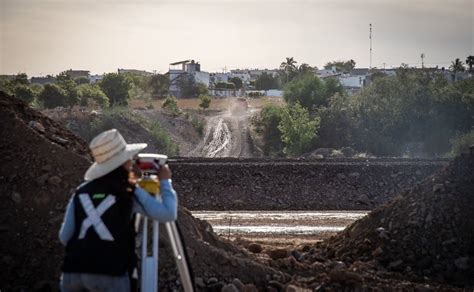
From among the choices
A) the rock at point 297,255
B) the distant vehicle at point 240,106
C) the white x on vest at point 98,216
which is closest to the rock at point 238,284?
the rock at point 297,255

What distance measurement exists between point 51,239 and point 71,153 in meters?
1.38

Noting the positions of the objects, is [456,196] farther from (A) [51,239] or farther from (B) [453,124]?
(B) [453,124]

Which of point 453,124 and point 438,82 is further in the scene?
point 438,82

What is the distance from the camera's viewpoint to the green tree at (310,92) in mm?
67562

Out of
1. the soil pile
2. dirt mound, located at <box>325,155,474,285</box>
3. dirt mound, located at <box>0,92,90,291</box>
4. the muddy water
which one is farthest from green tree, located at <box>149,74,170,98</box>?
dirt mound, located at <box>0,92,90,291</box>

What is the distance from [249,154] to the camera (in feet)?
192

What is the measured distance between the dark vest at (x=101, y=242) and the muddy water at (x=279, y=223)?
10.9 meters

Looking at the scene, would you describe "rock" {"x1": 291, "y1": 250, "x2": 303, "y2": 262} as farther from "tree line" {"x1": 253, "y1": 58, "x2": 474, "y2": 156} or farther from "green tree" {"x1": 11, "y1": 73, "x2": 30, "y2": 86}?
"green tree" {"x1": 11, "y1": 73, "x2": 30, "y2": 86}

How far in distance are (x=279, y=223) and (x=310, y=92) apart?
47.6 meters

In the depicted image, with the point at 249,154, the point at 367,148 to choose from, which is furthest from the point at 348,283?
the point at 249,154

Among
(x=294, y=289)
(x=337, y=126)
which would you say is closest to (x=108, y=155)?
(x=294, y=289)

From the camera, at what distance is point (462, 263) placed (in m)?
11.7

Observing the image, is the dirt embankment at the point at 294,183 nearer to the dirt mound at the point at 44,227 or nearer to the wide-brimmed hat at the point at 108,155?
the dirt mound at the point at 44,227

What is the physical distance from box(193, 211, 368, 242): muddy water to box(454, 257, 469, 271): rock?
6185 mm
